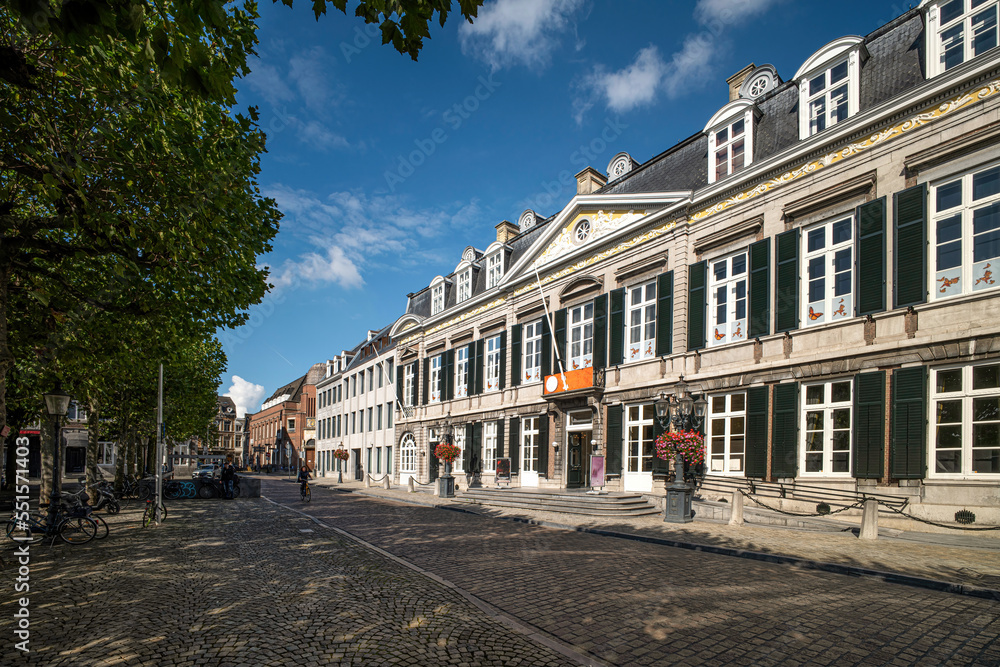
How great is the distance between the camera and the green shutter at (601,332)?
20500 mm

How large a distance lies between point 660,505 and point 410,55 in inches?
612

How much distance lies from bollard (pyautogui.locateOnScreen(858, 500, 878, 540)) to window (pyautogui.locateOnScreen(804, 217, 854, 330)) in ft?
15.1

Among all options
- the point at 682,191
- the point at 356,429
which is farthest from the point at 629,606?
the point at 356,429

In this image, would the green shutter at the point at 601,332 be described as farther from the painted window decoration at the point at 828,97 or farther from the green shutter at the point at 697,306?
the painted window decoration at the point at 828,97

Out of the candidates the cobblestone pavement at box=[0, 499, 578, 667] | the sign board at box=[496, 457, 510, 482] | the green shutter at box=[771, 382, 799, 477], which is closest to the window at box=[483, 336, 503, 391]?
the sign board at box=[496, 457, 510, 482]

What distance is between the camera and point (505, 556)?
10.1m

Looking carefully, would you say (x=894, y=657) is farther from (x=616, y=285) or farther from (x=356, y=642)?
(x=616, y=285)

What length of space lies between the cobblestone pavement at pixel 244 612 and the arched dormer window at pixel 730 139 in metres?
14.6

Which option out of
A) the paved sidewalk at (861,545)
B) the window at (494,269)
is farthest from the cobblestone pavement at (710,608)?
the window at (494,269)

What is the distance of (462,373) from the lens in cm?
3011

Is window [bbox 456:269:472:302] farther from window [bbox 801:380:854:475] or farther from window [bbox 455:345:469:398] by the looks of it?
window [bbox 801:380:854:475]

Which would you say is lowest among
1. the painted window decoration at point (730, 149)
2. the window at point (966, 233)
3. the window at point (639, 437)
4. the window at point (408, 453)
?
the window at point (408, 453)

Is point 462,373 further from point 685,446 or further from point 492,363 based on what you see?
point 685,446

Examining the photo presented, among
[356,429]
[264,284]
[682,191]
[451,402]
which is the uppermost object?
[682,191]
